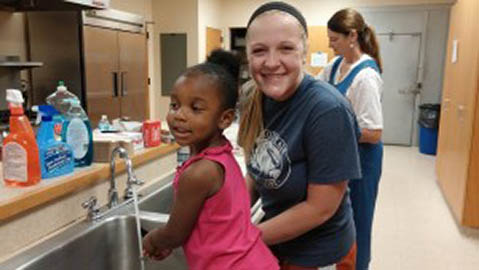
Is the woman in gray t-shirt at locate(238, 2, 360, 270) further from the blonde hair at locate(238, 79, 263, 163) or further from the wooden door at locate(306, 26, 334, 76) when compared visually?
the wooden door at locate(306, 26, 334, 76)

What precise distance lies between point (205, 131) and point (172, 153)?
45.0 inches

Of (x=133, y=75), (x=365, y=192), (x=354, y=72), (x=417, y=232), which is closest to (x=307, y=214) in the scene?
(x=365, y=192)

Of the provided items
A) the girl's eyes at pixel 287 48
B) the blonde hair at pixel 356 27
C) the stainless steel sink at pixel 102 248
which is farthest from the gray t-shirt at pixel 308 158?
the blonde hair at pixel 356 27

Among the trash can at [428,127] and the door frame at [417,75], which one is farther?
the door frame at [417,75]

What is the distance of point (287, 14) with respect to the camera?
3.23 ft

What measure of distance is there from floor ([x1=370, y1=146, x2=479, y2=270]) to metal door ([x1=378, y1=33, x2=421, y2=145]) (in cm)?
187

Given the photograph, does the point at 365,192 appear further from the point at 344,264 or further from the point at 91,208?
the point at 91,208

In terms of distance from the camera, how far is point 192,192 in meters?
0.85

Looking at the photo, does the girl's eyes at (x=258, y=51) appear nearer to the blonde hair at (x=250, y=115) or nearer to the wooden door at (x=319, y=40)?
the blonde hair at (x=250, y=115)

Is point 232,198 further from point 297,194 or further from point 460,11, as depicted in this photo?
point 460,11

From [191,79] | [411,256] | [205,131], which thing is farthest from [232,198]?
[411,256]

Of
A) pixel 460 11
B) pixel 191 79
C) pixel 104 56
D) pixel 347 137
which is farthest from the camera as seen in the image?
pixel 104 56

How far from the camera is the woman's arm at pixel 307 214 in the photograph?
100 cm

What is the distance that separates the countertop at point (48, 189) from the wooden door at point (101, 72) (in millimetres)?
2981
